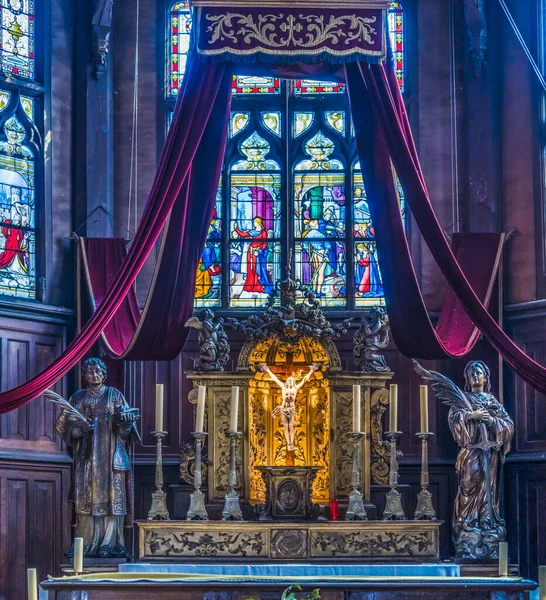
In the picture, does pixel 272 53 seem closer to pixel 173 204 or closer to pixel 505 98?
pixel 173 204

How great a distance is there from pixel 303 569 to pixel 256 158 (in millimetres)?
7041

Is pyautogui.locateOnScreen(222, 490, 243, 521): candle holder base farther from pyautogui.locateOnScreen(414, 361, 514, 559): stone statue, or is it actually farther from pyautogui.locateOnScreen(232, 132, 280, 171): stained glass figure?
pyautogui.locateOnScreen(232, 132, 280, 171): stained glass figure

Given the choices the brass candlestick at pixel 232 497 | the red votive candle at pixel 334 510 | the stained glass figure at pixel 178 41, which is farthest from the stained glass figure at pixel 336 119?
the red votive candle at pixel 334 510

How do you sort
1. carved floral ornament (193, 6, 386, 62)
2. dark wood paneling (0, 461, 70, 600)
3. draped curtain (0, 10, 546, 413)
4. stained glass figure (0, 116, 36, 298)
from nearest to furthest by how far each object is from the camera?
draped curtain (0, 10, 546, 413), carved floral ornament (193, 6, 386, 62), dark wood paneling (0, 461, 70, 600), stained glass figure (0, 116, 36, 298)

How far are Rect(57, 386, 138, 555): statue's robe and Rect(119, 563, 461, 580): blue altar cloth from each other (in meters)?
1.24

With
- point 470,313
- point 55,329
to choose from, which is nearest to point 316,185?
point 55,329

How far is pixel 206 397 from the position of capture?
16812 mm

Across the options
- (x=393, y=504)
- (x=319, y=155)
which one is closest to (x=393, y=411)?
(x=393, y=504)

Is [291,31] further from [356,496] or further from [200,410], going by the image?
[356,496]

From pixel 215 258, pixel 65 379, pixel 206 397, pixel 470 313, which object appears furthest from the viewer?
pixel 215 258

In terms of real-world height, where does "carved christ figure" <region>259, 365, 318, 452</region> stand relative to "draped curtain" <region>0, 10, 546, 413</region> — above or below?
below

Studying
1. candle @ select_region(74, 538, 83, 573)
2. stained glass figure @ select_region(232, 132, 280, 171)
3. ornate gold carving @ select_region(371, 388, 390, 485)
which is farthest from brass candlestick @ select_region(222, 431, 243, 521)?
stained glass figure @ select_region(232, 132, 280, 171)

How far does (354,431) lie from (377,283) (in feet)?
14.0

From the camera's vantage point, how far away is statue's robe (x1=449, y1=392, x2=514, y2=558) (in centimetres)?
1606
